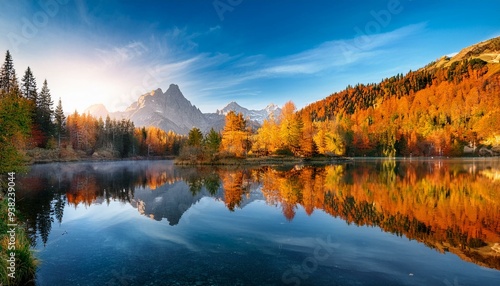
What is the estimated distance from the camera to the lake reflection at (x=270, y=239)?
35.2 ft

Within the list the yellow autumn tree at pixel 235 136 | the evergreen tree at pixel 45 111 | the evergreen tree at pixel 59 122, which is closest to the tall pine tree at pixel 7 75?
the evergreen tree at pixel 45 111

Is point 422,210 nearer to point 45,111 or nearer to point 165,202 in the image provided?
point 165,202

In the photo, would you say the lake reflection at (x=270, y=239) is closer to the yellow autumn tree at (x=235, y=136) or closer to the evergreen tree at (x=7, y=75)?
the yellow autumn tree at (x=235, y=136)

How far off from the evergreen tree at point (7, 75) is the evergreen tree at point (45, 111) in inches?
458

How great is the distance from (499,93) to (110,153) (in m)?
223

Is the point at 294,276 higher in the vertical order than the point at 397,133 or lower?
lower

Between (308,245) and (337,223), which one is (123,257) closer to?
(308,245)

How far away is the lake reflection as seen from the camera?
10.7 m

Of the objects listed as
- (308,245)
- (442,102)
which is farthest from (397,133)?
(308,245)

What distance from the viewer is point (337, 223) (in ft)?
61.2

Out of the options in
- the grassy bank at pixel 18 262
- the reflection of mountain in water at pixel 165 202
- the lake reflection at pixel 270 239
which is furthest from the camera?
the reflection of mountain in water at pixel 165 202

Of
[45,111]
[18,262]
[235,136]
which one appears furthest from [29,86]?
[18,262]

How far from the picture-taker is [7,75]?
85312mm

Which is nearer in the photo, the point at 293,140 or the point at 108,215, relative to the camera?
the point at 108,215
